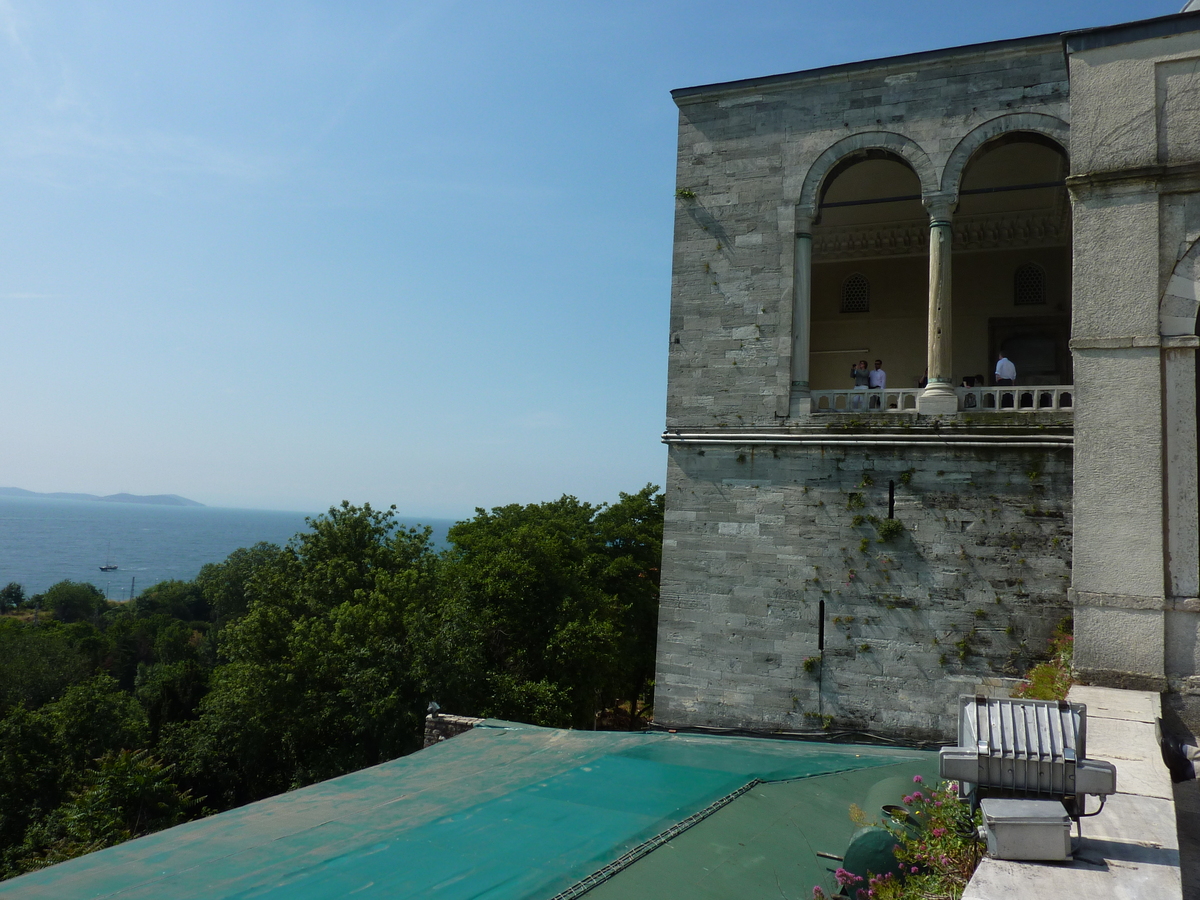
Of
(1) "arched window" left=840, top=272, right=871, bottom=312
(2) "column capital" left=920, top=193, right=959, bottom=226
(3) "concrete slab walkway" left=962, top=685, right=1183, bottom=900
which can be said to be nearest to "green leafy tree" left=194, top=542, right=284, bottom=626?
(1) "arched window" left=840, top=272, right=871, bottom=312

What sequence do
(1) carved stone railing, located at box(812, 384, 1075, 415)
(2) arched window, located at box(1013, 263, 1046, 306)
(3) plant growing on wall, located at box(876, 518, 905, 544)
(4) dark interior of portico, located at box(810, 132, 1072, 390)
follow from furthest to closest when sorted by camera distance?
(2) arched window, located at box(1013, 263, 1046, 306) < (4) dark interior of portico, located at box(810, 132, 1072, 390) < (3) plant growing on wall, located at box(876, 518, 905, 544) < (1) carved stone railing, located at box(812, 384, 1075, 415)

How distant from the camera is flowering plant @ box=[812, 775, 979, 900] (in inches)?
156

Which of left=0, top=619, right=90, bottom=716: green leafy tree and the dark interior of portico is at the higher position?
the dark interior of portico

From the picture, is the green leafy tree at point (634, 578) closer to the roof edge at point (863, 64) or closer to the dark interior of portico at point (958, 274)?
the dark interior of portico at point (958, 274)

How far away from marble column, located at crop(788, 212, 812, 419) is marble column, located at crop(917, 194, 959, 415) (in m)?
1.75

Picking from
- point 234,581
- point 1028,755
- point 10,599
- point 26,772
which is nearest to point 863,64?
point 1028,755

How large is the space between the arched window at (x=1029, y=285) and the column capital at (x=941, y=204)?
219 inches

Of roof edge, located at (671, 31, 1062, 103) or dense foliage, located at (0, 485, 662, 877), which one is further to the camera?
dense foliage, located at (0, 485, 662, 877)

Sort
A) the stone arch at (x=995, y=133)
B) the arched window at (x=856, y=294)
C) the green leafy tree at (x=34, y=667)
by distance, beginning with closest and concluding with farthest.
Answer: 1. the stone arch at (x=995, y=133)
2. the arched window at (x=856, y=294)
3. the green leafy tree at (x=34, y=667)

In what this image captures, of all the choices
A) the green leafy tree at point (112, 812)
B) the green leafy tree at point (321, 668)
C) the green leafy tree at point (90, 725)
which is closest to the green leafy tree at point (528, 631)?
the green leafy tree at point (321, 668)

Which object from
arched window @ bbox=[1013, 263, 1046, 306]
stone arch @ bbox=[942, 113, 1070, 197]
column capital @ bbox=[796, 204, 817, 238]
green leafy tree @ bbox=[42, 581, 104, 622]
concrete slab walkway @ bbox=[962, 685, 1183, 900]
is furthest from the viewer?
green leafy tree @ bbox=[42, 581, 104, 622]

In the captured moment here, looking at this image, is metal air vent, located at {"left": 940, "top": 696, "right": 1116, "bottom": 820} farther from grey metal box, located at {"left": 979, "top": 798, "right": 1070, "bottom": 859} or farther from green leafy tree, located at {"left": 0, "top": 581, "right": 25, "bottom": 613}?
green leafy tree, located at {"left": 0, "top": 581, "right": 25, "bottom": 613}

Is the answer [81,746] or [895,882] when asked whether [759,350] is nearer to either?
[895,882]

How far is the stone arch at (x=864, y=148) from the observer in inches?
496
